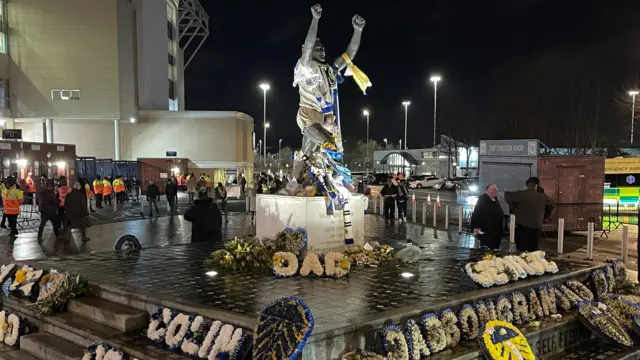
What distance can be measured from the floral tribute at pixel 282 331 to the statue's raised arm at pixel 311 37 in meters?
5.19

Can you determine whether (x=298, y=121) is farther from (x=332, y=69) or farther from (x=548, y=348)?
(x=548, y=348)

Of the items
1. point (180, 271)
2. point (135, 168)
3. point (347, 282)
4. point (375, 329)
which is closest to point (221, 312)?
point (375, 329)

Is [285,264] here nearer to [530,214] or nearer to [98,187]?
[530,214]

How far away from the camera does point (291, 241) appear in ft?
27.8

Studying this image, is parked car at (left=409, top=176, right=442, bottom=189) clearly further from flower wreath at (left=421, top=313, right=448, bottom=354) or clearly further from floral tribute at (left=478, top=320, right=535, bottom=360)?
flower wreath at (left=421, top=313, right=448, bottom=354)

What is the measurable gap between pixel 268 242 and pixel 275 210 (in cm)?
65

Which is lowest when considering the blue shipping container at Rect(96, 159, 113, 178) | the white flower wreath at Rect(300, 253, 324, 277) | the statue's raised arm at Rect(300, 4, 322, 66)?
the white flower wreath at Rect(300, 253, 324, 277)

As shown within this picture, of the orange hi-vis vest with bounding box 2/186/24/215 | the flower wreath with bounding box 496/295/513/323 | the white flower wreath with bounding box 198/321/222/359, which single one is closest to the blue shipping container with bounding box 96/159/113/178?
the orange hi-vis vest with bounding box 2/186/24/215

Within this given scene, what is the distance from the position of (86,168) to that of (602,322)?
2961cm

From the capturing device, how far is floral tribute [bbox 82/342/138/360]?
5.38 metres

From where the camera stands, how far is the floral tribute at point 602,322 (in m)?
6.72

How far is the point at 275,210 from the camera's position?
914 cm

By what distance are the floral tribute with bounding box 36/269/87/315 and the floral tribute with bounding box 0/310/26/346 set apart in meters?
0.33

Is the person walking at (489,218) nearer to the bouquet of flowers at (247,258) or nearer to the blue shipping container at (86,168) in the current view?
the bouquet of flowers at (247,258)
